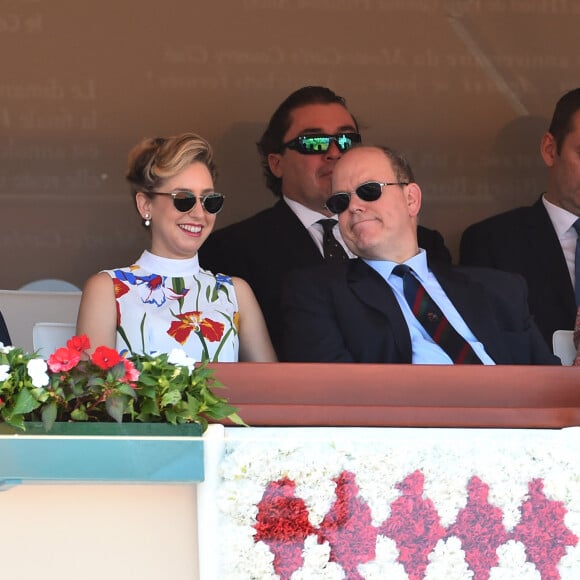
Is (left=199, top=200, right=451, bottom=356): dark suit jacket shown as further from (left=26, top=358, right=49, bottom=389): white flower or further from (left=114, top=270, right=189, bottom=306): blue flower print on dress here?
(left=26, top=358, right=49, bottom=389): white flower

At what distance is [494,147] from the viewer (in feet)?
19.7

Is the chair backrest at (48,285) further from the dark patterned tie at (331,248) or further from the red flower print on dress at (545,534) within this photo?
the red flower print on dress at (545,534)

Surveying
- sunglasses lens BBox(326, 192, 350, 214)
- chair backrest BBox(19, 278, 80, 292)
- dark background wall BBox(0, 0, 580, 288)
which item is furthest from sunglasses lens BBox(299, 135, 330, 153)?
chair backrest BBox(19, 278, 80, 292)

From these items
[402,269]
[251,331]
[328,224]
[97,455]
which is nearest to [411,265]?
[402,269]

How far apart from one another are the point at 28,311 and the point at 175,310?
0.64m

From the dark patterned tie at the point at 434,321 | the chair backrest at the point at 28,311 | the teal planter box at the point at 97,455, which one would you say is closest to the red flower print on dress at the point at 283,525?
the teal planter box at the point at 97,455

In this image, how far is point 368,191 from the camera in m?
3.57

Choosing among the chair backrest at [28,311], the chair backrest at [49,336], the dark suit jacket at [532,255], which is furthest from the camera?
the dark suit jacket at [532,255]

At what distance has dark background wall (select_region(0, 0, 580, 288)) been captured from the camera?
5.77 m

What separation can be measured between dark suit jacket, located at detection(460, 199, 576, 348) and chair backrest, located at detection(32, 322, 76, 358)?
5.68 feet

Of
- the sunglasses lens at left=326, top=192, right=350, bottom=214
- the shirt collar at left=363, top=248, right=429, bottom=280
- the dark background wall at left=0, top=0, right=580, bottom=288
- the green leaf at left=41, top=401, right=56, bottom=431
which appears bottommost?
the green leaf at left=41, top=401, right=56, bottom=431

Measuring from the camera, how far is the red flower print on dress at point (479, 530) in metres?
2.41

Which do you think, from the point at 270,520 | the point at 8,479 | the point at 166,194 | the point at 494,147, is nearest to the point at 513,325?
the point at 166,194

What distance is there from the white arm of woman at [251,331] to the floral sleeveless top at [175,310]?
0.03 m
